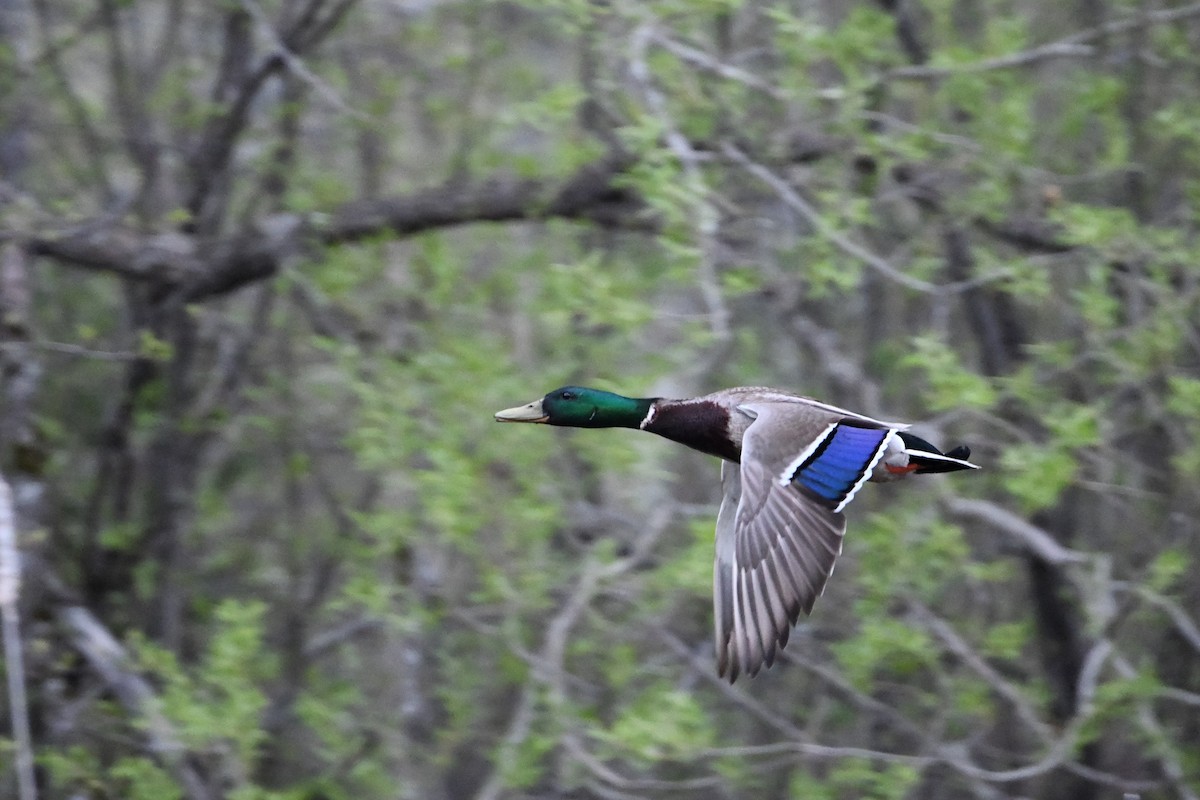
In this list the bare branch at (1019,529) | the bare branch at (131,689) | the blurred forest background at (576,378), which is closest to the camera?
the blurred forest background at (576,378)

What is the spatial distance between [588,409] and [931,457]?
1.03m

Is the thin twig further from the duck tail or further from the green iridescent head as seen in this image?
the duck tail

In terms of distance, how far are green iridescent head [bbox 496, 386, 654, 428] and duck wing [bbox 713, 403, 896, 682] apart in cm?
37

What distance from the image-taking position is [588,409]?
5121 mm

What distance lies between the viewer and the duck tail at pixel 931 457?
15.2 feet

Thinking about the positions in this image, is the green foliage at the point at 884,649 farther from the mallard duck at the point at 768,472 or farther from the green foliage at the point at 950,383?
the mallard duck at the point at 768,472

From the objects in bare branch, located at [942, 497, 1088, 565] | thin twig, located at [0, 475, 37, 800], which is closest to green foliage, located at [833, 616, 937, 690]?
bare branch, located at [942, 497, 1088, 565]

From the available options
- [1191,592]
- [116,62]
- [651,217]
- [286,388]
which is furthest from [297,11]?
[1191,592]

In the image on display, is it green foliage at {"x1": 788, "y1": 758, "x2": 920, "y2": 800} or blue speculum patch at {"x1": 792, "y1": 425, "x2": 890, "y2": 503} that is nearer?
blue speculum patch at {"x1": 792, "y1": 425, "x2": 890, "y2": 503}

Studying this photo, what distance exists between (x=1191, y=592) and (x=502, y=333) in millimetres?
3008

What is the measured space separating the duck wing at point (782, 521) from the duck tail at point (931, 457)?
12 centimetres

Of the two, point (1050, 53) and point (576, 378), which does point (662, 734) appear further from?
point (1050, 53)

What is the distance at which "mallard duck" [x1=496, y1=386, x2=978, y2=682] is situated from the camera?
4.27 metres

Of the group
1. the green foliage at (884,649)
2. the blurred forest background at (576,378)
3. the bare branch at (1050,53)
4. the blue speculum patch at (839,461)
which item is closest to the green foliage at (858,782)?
the blurred forest background at (576,378)
